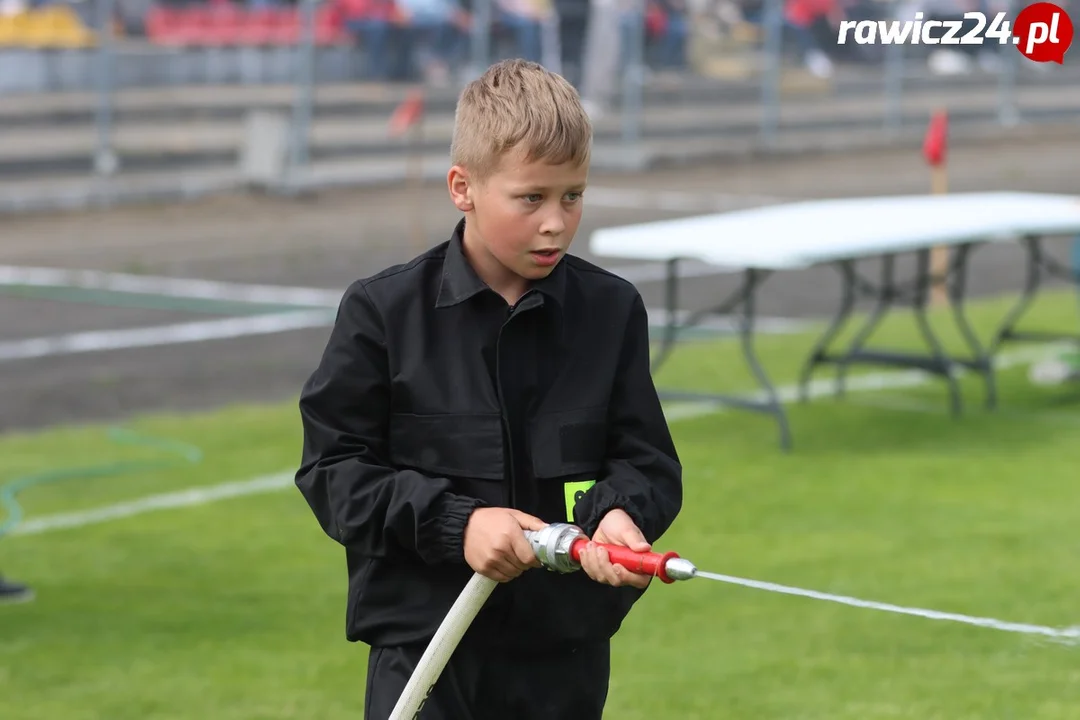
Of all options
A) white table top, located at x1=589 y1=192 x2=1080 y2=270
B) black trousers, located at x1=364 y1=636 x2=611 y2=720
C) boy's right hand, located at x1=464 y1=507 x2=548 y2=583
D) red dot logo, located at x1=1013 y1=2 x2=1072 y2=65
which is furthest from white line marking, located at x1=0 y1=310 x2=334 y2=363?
boy's right hand, located at x1=464 y1=507 x2=548 y2=583

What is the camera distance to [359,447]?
3240mm

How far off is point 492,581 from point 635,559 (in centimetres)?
28

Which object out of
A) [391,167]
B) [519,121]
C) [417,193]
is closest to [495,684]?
[519,121]

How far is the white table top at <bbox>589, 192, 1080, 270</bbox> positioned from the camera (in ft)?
26.8

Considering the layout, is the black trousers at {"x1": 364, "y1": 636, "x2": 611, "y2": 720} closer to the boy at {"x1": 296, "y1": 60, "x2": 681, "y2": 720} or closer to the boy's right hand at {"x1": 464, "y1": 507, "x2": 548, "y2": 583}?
the boy at {"x1": 296, "y1": 60, "x2": 681, "y2": 720}

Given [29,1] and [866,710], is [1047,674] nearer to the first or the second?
[866,710]

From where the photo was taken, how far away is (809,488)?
309 inches

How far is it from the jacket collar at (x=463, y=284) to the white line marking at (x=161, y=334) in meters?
8.46

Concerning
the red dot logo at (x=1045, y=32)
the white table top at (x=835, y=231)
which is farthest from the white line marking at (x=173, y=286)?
the red dot logo at (x=1045, y=32)

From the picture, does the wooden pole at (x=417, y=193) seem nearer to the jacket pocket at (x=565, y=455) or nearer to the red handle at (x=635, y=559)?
the jacket pocket at (x=565, y=455)

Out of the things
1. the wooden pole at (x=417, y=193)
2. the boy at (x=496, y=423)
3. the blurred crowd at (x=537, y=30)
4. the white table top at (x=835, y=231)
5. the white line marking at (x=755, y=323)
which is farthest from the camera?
the blurred crowd at (x=537, y=30)

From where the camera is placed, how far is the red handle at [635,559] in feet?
9.46

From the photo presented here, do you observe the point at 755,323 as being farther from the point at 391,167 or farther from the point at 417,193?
the point at 391,167

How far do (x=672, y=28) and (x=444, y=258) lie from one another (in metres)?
24.2
